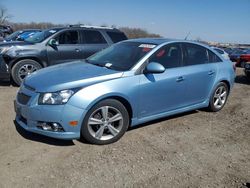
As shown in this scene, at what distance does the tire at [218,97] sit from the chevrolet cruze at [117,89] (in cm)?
11

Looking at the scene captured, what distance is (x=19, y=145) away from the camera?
4.27 metres

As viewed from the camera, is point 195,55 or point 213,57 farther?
point 213,57

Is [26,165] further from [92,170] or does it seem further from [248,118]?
[248,118]

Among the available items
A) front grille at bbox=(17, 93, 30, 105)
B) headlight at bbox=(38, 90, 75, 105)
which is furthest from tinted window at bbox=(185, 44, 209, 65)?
front grille at bbox=(17, 93, 30, 105)

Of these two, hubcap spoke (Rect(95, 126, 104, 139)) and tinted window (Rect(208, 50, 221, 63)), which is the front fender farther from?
tinted window (Rect(208, 50, 221, 63))

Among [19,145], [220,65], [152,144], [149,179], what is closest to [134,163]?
[149,179]

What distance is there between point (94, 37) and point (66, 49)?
108 cm

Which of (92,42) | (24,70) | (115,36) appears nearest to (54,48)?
(24,70)

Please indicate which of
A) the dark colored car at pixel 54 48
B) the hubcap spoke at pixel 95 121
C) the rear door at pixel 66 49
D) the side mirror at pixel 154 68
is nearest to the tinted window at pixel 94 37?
the dark colored car at pixel 54 48

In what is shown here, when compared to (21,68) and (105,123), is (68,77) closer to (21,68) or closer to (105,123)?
(105,123)

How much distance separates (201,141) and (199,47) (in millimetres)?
2029

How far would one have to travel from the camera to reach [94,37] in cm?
925

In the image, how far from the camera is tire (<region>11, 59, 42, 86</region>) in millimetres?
8000

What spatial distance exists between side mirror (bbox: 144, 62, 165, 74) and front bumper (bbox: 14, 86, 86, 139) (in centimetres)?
127
